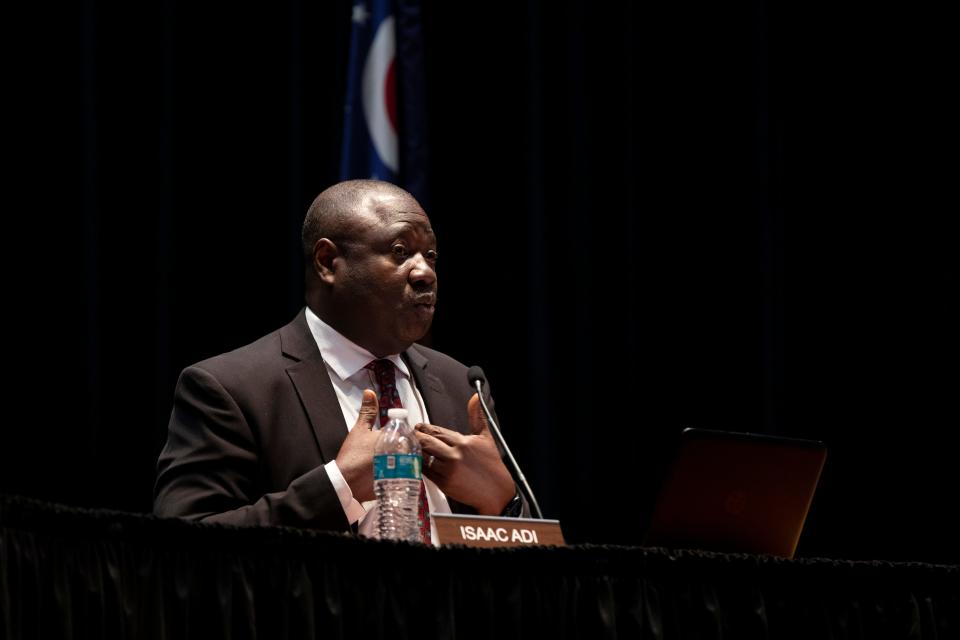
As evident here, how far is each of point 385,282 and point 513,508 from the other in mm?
562

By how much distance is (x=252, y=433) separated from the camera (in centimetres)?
247

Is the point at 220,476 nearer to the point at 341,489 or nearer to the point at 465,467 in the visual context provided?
the point at 341,489

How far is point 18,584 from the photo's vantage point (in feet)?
4.74

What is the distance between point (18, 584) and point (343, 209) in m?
1.45

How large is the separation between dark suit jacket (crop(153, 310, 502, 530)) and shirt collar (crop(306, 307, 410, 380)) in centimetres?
3

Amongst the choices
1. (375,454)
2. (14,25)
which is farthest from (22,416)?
(375,454)

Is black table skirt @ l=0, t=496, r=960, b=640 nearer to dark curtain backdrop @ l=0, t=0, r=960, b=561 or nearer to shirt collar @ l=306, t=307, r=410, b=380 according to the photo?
shirt collar @ l=306, t=307, r=410, b=380

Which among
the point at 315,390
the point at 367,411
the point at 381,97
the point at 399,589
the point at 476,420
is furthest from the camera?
the point at 381,97

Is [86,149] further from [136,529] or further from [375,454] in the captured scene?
[136,529]

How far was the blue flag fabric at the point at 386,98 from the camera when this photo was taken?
3832 millimetres

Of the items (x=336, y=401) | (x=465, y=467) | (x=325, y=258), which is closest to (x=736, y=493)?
(x=465, y=467)

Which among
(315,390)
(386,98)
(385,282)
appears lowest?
(315,390)

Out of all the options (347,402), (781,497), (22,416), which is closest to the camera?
(781,497)

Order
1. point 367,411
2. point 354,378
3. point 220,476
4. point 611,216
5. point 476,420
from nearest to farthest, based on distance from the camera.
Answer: point 367,411 → point 220,476 → point 476,420 → point 354,378 → point 611,216
